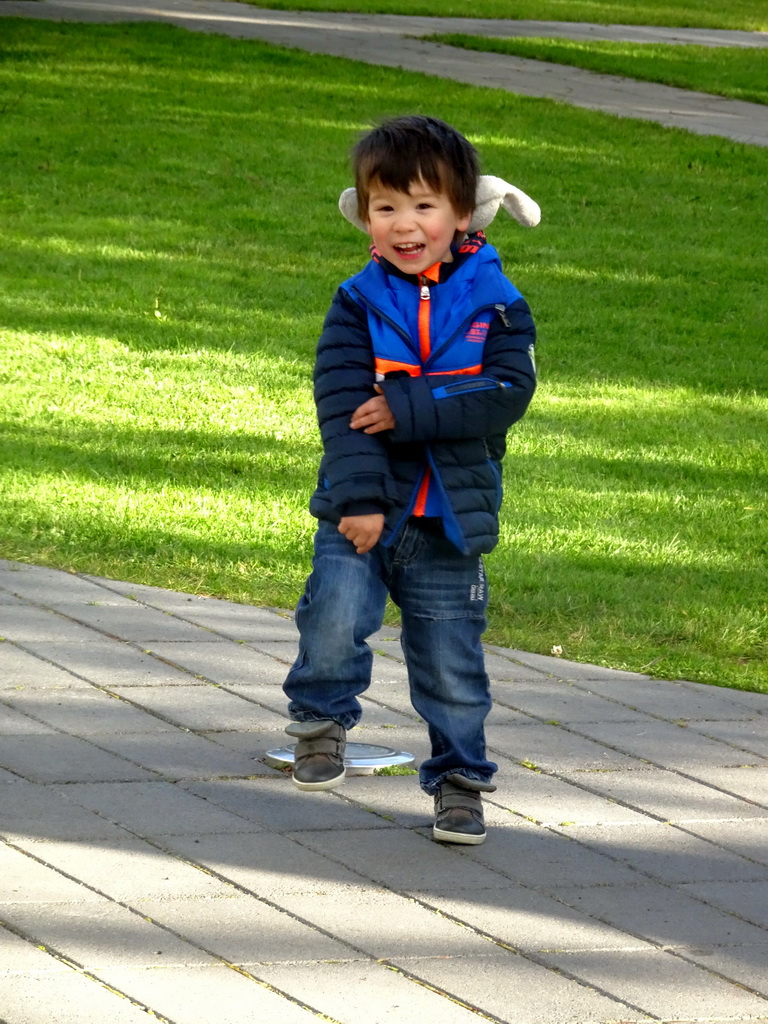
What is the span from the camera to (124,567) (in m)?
5.21

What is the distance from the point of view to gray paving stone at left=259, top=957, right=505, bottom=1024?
2703mm

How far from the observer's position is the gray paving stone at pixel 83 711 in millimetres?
3906

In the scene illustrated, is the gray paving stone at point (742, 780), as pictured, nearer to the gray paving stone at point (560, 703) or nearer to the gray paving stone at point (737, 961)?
the gray paving stone at point (560, 703)

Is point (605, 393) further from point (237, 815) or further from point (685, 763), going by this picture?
point (237, 815)

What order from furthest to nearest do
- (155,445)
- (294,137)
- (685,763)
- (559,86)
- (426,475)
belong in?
(559,86) → (294,137) → (155,445) → (685,763) → (426,475)

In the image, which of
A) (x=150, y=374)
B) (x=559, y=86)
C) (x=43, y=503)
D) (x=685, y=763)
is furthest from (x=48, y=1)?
(x=685, y=763)

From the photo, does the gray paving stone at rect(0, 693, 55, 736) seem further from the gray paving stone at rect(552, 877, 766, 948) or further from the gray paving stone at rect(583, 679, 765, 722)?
the gray paving stone at rect(583, 679, 765, 722)

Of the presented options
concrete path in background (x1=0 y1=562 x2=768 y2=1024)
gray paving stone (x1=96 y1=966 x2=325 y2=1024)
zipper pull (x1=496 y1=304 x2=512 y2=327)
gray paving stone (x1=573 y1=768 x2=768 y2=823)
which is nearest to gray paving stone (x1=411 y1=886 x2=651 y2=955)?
concrete path in background (x1=0 y1=562 x2=768 y2=1024)

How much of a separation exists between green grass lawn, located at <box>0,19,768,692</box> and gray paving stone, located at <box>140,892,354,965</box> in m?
1.93

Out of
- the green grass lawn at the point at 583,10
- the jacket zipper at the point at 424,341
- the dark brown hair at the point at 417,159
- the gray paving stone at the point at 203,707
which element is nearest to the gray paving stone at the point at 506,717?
the gray paving stone at the point at 203,707

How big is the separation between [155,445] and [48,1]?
48.4ft

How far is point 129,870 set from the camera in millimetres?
3172

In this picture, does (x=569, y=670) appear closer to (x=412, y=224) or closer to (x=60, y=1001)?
(x=412, y=224)

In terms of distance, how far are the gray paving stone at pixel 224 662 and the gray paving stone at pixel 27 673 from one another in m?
0.32
